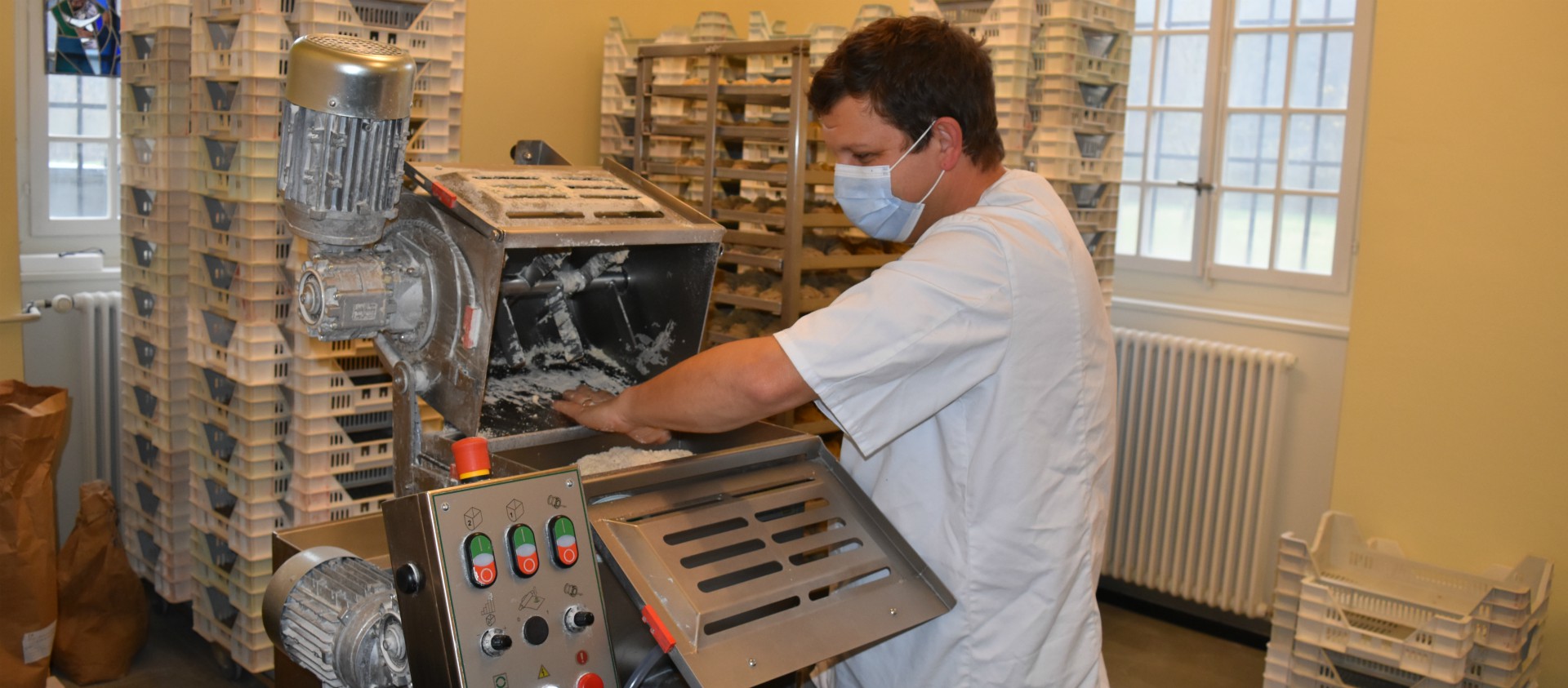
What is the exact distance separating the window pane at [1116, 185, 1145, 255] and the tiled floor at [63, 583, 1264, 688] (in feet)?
4.08

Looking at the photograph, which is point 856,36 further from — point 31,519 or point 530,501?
point 31,519

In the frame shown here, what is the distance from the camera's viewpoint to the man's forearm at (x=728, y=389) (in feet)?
4.77

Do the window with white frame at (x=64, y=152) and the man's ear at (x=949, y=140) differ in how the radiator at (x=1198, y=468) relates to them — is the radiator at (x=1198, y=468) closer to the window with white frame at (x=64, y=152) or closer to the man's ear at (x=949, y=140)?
the man's ear at (x=949, y=140)

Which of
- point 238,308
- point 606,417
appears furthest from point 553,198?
point 238,308

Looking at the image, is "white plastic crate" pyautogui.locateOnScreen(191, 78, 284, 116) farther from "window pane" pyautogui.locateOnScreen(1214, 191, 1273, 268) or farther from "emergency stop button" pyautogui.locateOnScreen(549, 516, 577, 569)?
"window pane" pyautogui.locateOnScreen(1214, 191, 1273, 268)

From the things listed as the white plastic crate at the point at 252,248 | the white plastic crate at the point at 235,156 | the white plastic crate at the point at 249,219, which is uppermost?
the white plastic crate at the point at 235,156

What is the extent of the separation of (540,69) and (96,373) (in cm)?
160

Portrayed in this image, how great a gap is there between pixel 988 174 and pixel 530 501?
820 mm

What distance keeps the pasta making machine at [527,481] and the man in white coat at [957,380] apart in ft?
0.25

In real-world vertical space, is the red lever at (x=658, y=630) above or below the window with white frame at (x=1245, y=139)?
below

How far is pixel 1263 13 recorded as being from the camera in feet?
12.9

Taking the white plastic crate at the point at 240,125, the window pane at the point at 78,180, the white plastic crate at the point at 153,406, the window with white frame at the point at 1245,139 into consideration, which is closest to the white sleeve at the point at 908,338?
the white plastic crate at the point at 240,125

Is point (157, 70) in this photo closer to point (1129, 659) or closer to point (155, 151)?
point (155, 151)

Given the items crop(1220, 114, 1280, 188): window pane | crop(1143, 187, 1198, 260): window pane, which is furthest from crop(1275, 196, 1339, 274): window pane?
crop(1143, 187, 1198, 260): window pane
